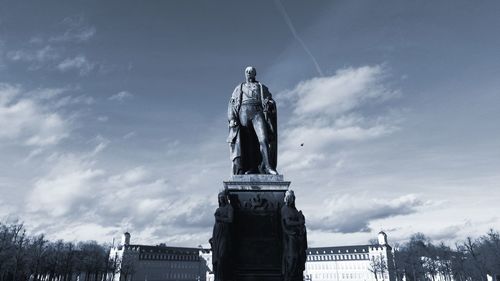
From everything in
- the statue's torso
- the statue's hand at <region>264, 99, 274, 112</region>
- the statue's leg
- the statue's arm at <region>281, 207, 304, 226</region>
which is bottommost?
the statue's arm at <region>281, 207, 304, 226</region>

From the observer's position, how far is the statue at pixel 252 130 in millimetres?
9094

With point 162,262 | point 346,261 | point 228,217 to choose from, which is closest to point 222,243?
point 228,217

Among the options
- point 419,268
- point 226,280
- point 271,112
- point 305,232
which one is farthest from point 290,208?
point 419,268

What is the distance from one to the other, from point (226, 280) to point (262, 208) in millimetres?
1676

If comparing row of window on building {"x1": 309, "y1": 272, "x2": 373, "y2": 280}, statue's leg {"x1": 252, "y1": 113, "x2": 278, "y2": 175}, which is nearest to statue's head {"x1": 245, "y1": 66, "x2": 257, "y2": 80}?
statue's leg {"x1": 252, "y1": 113, "x2": 278, "y2": 175}

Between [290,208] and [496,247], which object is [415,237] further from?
[290,208]

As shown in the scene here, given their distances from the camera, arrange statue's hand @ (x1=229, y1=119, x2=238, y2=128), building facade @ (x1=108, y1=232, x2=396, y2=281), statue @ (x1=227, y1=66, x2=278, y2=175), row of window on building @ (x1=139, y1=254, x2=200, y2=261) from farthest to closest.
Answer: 1. row of window on building @ (x1=139, y1=254, x2=200, y2=261)
2. building facade @ (x1=108, y1=232, x2=396, y2=281)
3. statue's hand @ (x1=229, y1=119, x2=238, y2=128)
4. statue @ (x1=227, y1=66, x2=278, y2=175)

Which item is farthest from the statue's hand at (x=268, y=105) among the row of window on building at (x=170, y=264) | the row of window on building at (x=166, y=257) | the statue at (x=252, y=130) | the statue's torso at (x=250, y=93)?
the row of window on building at (x=170, y=264)

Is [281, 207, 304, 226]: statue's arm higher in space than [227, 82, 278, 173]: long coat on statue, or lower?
lower

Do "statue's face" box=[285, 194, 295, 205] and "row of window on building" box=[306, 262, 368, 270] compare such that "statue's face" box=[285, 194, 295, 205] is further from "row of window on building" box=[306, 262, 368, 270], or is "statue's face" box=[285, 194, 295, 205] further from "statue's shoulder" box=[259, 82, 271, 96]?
"row of window on building" box=[306, 262, 368, 270]

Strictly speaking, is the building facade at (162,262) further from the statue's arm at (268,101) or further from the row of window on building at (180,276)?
the statue's arm at (268,101)

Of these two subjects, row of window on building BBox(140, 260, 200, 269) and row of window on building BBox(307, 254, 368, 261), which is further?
row of window on building BBox(307, 254, 368, 261)

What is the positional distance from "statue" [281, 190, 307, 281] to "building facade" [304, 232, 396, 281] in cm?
13897

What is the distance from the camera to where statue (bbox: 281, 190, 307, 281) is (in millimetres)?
7184
